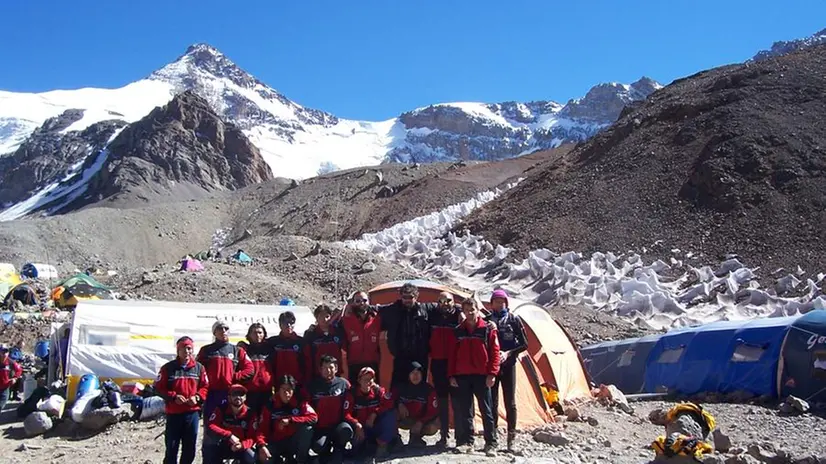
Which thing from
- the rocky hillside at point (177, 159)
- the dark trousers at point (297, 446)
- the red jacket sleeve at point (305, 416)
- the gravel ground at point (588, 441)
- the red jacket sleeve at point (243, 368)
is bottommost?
the gravel ground at point (588, 441)

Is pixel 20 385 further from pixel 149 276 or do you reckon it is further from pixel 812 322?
pixel 812 322

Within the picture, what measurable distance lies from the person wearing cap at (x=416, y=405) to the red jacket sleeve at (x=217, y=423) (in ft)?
5.60

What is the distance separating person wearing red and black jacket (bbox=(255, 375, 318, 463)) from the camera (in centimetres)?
691

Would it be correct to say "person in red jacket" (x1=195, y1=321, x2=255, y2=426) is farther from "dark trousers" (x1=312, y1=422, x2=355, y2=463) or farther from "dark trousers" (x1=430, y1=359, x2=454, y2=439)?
"dark trousers" (x1=430, y1=359, x2=454, y2=439)

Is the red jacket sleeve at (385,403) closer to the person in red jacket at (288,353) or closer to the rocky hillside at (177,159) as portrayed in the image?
the person in red jacket at (288,353)

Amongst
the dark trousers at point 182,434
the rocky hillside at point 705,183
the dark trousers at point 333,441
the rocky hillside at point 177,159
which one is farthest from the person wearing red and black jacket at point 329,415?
the rocky hillside at point 177,159

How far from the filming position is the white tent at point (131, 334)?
1154 cm

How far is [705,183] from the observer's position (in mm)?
29094

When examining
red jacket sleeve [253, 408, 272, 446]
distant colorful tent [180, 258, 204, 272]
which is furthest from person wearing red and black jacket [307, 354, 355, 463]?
distant colorful tent [180, 258, 204, 272]

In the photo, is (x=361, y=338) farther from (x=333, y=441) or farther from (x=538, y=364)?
(x=538, y=364)

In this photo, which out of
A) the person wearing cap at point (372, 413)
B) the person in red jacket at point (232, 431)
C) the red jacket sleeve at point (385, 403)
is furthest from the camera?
the red jacket sleeve at point (385, 403)

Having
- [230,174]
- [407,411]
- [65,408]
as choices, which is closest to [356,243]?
[65,408]

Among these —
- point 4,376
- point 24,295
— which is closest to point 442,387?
point 4,376

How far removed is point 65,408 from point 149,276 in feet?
40.2
